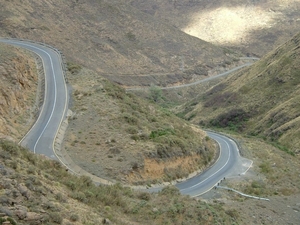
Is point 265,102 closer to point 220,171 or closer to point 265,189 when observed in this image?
point 220,171

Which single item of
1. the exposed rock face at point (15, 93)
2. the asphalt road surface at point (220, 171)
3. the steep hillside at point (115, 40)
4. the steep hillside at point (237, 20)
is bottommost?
the asphalt road surface at point (220, 171)

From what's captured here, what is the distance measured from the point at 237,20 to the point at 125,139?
118924 mm

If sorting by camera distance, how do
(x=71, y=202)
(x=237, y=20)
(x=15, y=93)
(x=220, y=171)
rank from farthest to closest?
(x=237, y=20) < (x=220, y=171) < (x=15, y=93) < (x=71, y=202)

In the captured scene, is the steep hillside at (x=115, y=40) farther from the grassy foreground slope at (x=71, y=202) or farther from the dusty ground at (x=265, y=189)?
the grassy foreground slope at (x=71, y=202)

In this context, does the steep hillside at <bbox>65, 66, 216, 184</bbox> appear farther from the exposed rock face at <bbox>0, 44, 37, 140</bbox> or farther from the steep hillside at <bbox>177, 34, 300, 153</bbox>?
the steep hillside at <bbox>177, 34, 300, 153</bbox>

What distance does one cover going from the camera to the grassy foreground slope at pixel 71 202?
10.9 metres

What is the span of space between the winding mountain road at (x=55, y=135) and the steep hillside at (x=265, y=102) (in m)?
8.54

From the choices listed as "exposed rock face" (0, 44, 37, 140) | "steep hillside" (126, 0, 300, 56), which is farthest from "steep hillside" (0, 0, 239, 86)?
"exposed rock face" (0, 44, 37, 140)

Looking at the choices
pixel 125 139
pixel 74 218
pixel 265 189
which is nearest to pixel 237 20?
pixel 265 189

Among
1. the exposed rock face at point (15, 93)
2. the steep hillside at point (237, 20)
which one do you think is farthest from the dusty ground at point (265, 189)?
the steep hillside at point (237, 20)

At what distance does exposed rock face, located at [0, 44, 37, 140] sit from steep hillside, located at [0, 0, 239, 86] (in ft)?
129

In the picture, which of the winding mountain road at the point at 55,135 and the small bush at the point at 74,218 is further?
the winding mountain road at the point at 55,135

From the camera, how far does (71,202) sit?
42.4 feet

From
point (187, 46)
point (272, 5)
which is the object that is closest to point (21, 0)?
point (187, 46)
